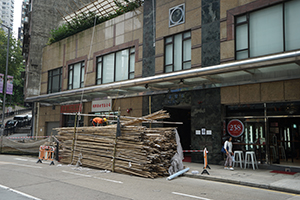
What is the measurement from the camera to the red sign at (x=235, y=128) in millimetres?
14366

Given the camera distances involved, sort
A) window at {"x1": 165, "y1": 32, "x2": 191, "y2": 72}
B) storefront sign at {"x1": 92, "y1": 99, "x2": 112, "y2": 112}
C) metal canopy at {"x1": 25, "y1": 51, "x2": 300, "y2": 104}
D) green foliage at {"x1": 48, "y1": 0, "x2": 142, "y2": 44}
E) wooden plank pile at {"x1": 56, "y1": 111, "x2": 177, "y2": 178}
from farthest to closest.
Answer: storefront sign at {"x1": 92, "y1": 99, "x2": 112, "y2": 112}
green foliage at {"x1": 48, "y1": 0, "x2": 142, "y2": 44}
window at {"x1": 165, "y1": 32, "x2": 191, "y2": 72}
metal canopy at {"x1": 25, "y1": 51, "x2": 300, "y2": 104}
wooden plank pile at {"x1": 56, "y1": 111, "x2": 177, "y2": 178}

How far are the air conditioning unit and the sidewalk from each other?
9.17m

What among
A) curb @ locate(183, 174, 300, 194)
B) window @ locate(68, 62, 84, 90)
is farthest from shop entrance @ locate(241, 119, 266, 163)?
window @ locate(68, 62, 84, 90)

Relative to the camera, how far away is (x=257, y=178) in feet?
35.3

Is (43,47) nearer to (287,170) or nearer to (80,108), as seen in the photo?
(80,108)

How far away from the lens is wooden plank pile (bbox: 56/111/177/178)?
11.1 meters

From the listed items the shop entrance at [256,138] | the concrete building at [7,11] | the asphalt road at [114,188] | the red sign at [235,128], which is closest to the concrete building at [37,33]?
the asphalt road at [114,188]

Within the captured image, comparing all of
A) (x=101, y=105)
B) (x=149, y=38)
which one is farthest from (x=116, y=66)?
(x=149, y=38)

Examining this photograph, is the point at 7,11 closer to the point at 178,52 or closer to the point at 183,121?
the point at 183,121

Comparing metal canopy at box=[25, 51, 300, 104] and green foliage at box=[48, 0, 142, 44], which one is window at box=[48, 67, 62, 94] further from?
metal canopy at box=[25, 51, 300, 104]

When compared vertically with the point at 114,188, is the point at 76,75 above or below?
above

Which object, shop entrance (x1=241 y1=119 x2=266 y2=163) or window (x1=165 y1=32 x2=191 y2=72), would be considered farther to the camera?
window (x1=165 y1=32 x2=191 y2=72)

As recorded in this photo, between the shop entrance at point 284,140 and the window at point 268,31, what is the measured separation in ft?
12.0

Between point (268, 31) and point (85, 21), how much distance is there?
1675 centimetres
